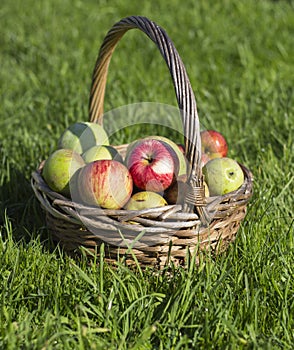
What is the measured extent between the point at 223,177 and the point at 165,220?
397 mm

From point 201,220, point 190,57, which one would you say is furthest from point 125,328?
point 190,57

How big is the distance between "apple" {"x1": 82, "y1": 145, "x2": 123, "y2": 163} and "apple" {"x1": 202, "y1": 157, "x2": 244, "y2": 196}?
0.43 metres

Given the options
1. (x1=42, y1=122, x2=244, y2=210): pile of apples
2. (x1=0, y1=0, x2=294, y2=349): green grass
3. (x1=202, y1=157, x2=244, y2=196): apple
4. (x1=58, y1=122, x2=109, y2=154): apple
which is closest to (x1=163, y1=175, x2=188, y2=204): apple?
(x1=42, y1=122, x2=244, y2=210): pile of apples

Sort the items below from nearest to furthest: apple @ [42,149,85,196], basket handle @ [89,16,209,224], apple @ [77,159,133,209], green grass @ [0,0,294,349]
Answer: green grass @ [0,0,294,349] < basket handle @ [89,16,209,224] < apple @ [77,159,133,209] < apple @ [42,149,85,196]

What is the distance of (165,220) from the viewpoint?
2150mm

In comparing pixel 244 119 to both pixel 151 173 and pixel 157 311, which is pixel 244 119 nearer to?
pixel 151 173

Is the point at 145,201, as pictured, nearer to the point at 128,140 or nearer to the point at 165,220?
the point at 165,220

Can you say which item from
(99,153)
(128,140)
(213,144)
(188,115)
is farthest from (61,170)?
(128,140)

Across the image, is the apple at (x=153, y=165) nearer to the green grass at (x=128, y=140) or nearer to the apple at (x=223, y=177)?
the apple at (x=223, y=177)

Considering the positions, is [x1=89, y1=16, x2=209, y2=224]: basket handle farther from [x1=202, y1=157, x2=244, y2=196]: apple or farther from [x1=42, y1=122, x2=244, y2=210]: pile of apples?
[x1=202, y1=157, x2=244, y2=196]: apple

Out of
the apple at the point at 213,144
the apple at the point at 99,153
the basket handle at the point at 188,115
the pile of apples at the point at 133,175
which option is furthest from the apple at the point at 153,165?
the apple at the point at 213,144

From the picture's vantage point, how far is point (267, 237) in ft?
7.95

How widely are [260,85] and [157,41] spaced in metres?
2.20

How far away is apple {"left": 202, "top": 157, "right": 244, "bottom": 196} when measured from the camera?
241 centimetres
